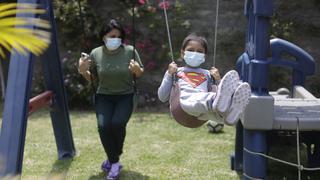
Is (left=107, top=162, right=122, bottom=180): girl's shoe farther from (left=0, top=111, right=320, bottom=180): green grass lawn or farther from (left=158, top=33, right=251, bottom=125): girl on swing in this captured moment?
(left=158, top=33, right=251, bottom=125): girl on swing

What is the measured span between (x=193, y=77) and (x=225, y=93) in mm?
457

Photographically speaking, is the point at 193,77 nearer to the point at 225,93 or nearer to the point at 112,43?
the point at 225,93

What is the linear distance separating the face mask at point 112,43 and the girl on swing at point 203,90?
65 cm

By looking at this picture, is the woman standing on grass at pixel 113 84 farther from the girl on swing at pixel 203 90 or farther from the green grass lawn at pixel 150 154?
the girl on swing at pixel 203 90

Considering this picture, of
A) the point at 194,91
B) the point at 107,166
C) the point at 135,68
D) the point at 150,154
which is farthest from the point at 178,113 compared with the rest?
the point at 150,154

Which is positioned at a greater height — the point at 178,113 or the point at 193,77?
the point at 193,77

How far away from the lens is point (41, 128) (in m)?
6.08

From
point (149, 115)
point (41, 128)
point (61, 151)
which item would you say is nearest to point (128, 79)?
point (61, 151)

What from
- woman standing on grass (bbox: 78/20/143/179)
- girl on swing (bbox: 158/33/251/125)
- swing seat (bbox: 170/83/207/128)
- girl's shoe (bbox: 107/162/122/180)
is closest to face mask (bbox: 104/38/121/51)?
woman standing on grass (bbox: 78/20/143/179)

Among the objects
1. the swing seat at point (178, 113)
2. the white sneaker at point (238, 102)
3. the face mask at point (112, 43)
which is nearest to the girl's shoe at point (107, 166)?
the face mask at point (112, 43)

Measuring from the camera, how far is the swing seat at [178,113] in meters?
3.00

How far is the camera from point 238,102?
2752 millimetres

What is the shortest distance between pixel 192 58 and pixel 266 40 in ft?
1.57

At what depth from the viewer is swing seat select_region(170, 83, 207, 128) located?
9.85 ft
